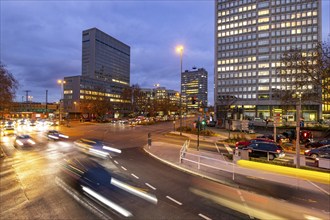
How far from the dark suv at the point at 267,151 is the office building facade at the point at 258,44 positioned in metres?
76.7

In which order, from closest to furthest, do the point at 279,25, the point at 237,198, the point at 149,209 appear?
the point at 149,209
the point at 237,198
the point at 279,25

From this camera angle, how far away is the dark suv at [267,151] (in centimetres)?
1894

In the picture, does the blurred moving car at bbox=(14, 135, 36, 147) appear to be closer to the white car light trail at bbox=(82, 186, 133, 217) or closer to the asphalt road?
the asphalt road

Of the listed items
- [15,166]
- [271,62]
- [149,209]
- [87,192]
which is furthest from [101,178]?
[271,62]

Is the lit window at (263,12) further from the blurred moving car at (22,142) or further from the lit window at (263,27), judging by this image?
the blurred moving car at (22,142)

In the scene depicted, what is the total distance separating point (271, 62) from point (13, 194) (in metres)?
111

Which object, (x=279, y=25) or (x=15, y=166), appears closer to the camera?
(x=15, y=166)

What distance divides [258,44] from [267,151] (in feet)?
324

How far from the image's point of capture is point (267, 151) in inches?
730

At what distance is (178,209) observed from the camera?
9.04 meters

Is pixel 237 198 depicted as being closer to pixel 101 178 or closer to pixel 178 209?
pixel 178 209

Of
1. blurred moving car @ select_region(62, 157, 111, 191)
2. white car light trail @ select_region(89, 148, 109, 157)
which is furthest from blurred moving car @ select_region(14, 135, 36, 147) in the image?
blurred moving car @ select_region(62, 157, 111, 191)

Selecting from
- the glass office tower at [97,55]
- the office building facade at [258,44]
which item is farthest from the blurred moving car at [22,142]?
the glass office tower at [97,55]

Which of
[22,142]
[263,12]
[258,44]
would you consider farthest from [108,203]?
[263,12]
